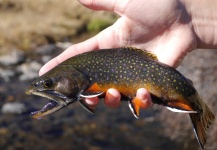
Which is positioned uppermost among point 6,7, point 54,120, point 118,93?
point 118,93

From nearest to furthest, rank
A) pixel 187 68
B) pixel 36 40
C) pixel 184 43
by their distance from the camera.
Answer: pixel 184 43, pixel 187 68, pixel 36 40

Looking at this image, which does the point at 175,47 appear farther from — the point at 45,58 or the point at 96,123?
the point at 45,58

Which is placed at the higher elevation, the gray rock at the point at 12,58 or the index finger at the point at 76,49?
the index finger at the point at 76,49

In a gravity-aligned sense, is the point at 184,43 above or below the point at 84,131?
above

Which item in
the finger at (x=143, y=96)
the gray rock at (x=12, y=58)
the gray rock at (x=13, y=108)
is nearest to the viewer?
the finger at (x=143, y=96)

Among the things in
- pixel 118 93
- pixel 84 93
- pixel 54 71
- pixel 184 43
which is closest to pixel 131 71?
pixel 118 93

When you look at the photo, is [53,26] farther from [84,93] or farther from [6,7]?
[84,93]

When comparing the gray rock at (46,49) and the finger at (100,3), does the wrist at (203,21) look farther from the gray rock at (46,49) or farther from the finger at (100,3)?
the gray rock at (46,49)

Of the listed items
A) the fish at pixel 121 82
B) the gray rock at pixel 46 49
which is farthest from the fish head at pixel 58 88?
the gray rock at pixel 46 49
